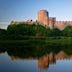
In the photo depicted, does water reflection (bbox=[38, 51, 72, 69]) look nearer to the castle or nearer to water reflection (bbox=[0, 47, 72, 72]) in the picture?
water reflection (bbox=[0, 47, 72, 72])

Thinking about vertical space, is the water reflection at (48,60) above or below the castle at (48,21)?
below

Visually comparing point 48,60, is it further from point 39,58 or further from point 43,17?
point 43,17

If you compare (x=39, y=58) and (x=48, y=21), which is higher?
(x=48, y=21)

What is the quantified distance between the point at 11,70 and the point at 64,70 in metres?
2.57

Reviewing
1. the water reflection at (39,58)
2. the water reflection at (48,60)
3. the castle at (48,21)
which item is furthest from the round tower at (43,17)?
the water reflection at (48,60)

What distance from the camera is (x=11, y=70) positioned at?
12.7m

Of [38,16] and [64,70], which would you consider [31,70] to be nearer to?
[64,70]

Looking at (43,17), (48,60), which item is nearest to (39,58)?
(48,60)

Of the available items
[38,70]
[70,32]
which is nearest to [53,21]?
[70,32]

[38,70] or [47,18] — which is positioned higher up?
[47,18]

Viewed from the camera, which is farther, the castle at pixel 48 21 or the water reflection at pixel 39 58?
the castle at pixel 48 21

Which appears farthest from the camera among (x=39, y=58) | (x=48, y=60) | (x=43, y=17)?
(x=43, y=17)

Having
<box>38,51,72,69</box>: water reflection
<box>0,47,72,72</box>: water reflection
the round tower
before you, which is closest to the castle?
the round tower

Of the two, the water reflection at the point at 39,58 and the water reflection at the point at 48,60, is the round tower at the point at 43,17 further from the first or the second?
the water reflection at the point at 48,60
